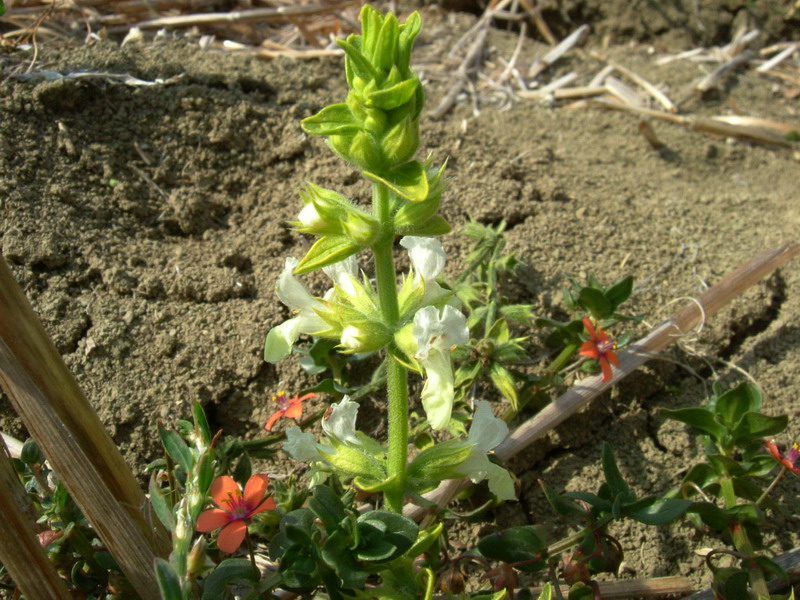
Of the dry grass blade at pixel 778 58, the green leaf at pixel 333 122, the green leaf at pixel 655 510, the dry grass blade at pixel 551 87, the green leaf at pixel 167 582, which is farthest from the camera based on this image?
the dry grass blade at pixel 778 58

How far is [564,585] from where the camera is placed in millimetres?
1921

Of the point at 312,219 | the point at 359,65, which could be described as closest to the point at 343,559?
the point at 312,219

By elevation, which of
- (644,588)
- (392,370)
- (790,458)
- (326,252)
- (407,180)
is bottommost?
(644,588)

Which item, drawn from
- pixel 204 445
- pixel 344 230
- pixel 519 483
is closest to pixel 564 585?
pixel 519 483

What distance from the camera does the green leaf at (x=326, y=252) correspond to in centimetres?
144


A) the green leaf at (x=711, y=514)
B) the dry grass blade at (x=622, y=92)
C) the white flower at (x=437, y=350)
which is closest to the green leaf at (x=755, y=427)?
the green leaf at (x=711, y=514)

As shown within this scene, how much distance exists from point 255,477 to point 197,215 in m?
1.25

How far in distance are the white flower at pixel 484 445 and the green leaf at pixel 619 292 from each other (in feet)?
2.50

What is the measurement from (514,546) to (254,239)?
4.53ft

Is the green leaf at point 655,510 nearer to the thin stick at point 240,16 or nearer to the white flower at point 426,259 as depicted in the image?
the white flower at point 426,259

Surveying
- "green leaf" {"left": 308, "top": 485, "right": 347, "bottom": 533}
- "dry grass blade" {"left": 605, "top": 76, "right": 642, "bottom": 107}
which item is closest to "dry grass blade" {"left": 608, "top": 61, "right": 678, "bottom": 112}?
"dry grass blade" {"left": 605, "top": 76, "right": 642, "bottom": 107}

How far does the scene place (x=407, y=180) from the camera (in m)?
1.38

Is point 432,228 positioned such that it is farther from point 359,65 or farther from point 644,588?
point 644,588

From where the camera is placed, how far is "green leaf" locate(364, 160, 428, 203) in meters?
1.33
